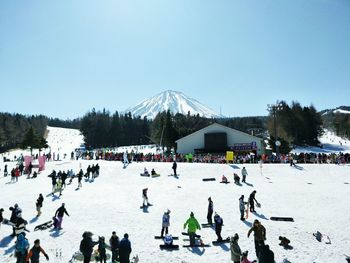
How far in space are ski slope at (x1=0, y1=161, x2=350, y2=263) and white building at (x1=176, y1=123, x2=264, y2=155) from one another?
64.4 feet

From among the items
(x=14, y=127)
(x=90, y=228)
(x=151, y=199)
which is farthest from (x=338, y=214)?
(x=14, y=127)

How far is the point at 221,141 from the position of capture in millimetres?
56281

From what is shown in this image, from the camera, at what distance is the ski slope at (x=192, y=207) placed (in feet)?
44.7

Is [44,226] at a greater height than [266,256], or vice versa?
[266,256]

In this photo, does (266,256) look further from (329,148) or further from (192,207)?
(329,148)

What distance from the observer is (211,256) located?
506 inches

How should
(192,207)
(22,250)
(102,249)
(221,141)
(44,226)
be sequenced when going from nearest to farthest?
(22,250) → (102,249) → (44,226) → (192,207) → (221,141)

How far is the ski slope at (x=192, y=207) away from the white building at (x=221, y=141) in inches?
773

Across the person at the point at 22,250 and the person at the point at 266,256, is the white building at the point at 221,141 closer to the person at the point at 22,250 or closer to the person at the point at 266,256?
the person at the point at 266,256

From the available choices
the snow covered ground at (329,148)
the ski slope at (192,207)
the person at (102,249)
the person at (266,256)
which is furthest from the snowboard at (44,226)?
the snow covered ground at (329,148)

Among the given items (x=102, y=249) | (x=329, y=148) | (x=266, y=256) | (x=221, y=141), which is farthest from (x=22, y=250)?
(x=329, y=148)

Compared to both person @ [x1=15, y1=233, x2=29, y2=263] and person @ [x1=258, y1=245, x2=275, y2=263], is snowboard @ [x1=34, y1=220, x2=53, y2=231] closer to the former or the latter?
person @ [x1=15, y1=233, x2=29, y2=263]

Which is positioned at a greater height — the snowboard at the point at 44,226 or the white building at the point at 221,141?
the white building at the point at 221,141

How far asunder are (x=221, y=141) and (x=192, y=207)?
35.9 meters
